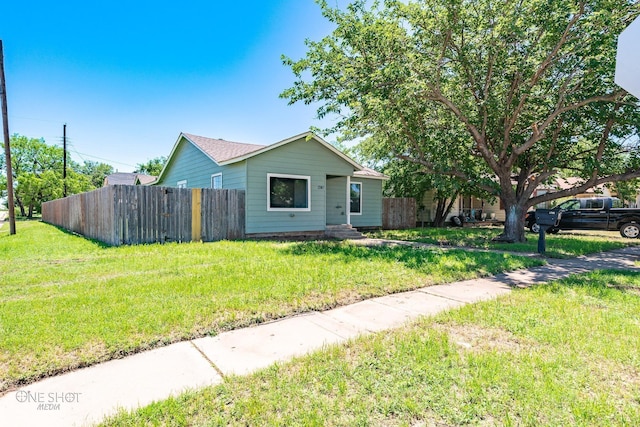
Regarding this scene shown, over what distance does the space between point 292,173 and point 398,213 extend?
8.11 metres

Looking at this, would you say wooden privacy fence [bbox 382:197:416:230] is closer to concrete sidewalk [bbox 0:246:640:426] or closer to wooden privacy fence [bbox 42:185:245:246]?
wooden privacy fence [bbox 42:185:245:246]

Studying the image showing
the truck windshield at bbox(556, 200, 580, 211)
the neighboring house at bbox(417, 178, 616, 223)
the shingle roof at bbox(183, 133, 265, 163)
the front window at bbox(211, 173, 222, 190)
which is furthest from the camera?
the neighboring house at bbox(417, 178, 616, 223)

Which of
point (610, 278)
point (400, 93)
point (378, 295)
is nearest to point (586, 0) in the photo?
point (400, 93)

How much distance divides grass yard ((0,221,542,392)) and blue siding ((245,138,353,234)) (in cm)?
337

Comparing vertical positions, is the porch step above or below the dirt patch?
above

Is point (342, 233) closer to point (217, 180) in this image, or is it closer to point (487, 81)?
point (217, 180)

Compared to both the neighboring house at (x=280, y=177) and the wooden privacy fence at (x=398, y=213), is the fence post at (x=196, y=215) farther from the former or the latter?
the wooden privacy fence at (x=398, y=213)

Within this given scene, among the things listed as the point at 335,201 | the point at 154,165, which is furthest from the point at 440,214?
the point at 154,165

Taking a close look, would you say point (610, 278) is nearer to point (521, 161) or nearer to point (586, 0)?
point (586, 0)

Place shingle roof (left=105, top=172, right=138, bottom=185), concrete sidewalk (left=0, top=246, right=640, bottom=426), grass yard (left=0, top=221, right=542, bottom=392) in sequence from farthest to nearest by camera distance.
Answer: shingle roof (left=105, top=172, right=138, bottom=185) < grass yard (left=0, top=221, right=542, bottom=392) < concrete sidewalk (left=0, top=246, right=640, bottom=426)

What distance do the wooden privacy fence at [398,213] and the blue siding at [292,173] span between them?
4818 millimetres

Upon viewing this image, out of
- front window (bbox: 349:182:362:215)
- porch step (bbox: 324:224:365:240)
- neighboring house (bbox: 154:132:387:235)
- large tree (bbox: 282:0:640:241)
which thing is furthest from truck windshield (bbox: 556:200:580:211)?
porch step (bbox: 324:224:365:240)

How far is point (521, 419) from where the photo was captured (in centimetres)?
200

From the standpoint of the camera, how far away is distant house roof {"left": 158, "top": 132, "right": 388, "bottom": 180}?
1171cm
